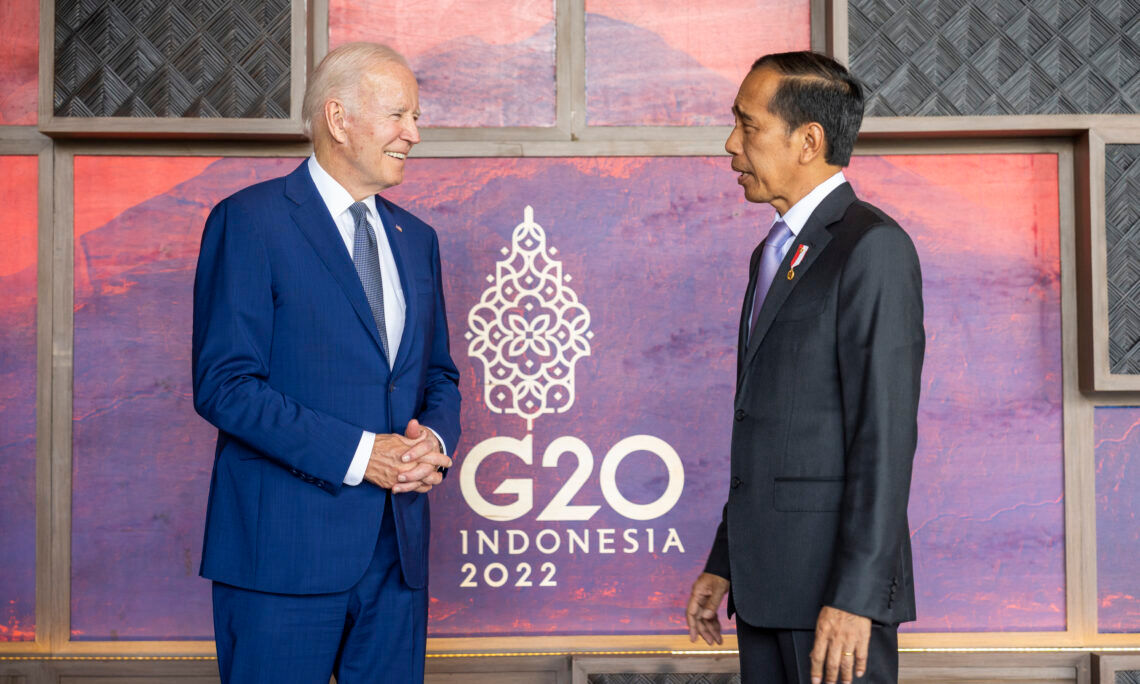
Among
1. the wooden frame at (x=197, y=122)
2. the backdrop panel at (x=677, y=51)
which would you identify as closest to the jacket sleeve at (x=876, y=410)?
the backdrop panel at (x=677, y=51)

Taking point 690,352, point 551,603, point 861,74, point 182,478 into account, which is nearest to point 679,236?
point 690,352

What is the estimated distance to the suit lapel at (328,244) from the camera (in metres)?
1.87

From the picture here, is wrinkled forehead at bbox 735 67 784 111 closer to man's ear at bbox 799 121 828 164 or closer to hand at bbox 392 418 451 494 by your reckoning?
man's ear at bbox 799 121 828 164

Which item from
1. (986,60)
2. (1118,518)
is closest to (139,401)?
(986,60)

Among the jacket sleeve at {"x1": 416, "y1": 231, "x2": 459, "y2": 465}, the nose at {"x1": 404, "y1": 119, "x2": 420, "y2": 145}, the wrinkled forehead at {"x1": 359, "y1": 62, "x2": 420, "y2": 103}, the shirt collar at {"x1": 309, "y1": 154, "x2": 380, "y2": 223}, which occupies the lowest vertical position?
the jacket sleeve at {"x1": 416, "y1": 231, "x2": 459, "y2": 465}

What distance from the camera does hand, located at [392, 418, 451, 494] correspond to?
185 cm

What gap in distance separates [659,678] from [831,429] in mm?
1530

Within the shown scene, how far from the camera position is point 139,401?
2.93m

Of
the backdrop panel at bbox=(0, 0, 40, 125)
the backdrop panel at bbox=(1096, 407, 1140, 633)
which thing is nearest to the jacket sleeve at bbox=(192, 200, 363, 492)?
the backdrop panel at bbox=(0, 0, 40, 125)

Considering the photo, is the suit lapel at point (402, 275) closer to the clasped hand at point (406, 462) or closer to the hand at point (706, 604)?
the clasped hand at point (406, 462)

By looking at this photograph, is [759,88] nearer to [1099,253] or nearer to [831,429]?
[831,429]

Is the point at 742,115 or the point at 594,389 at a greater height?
the point at 742,115

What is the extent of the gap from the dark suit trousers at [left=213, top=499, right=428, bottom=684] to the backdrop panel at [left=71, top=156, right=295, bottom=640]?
3.95ft

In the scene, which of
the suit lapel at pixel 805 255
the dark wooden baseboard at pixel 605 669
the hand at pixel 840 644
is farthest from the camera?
the dark wooden baseboard at pixel 605 669
